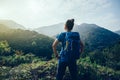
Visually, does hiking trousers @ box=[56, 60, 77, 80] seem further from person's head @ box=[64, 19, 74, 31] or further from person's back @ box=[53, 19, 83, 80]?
person's head @ box=[64, 19, 74, 31]

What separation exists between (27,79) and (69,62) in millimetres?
3914

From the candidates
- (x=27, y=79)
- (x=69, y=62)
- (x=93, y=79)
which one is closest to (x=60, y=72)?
(x=69, y=62)

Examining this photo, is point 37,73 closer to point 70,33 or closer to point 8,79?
point 8,79

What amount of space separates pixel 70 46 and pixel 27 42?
3738 cm

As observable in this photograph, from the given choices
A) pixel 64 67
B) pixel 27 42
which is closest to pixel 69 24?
pixel 64 67

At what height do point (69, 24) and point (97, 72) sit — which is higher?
point (69, 24)

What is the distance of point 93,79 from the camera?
34.6ft

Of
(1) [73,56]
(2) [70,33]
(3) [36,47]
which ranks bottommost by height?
(3) [36,47]

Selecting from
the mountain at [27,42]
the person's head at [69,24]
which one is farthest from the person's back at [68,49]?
the mountain at [27,42]

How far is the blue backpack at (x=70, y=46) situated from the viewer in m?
6.05

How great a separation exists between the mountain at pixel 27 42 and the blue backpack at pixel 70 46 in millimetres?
21927

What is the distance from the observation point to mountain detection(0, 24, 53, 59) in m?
37.2

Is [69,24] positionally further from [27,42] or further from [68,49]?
[27,42]

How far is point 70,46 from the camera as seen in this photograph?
239 inches
